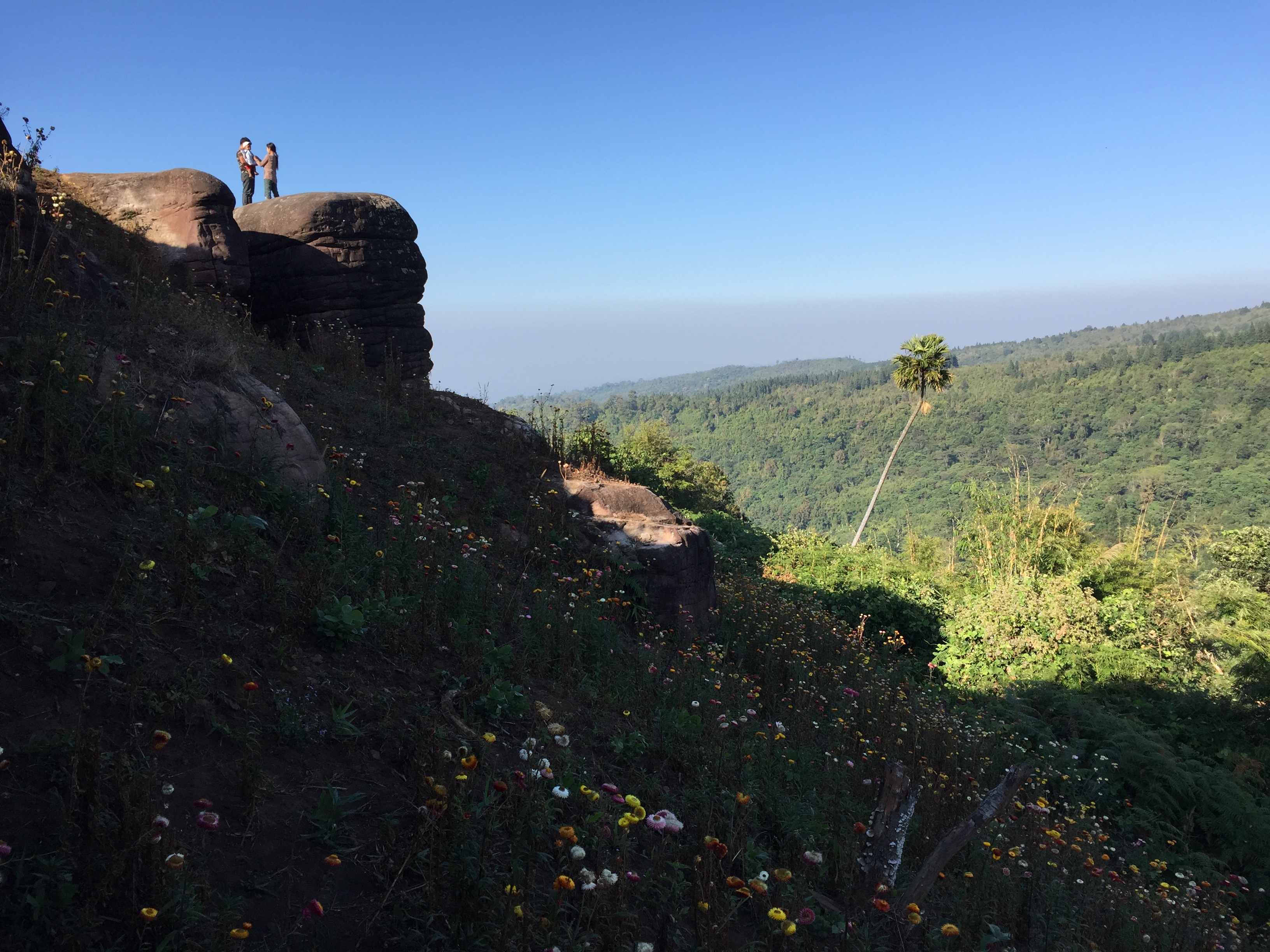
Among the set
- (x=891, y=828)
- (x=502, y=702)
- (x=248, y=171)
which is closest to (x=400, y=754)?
(x=502, y=702)

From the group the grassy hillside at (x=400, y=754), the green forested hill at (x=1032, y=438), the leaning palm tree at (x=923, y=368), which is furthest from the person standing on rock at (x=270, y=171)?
the green forested hill at (x=1032, y=438)

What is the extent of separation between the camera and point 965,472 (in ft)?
309

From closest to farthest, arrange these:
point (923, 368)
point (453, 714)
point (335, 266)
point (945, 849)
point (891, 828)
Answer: point (945, 849), point (891, 828), point (453, 714), point (335, 266), point (923, 368)

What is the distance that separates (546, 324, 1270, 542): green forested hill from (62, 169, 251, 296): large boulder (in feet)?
109

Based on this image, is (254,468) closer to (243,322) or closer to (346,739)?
(346,739)

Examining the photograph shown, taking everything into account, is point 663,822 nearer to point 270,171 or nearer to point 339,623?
point 339,623

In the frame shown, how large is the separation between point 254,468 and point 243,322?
20.4ft

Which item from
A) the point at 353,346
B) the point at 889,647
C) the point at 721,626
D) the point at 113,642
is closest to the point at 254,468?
the point at 113,642

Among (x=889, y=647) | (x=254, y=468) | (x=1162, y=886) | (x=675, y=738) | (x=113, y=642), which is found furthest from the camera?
(x=889, y=647)

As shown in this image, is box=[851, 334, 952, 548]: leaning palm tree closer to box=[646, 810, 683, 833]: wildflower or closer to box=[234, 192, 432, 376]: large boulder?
box=[234, 192, 432, 376]: large boulder

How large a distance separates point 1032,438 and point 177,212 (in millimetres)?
107186

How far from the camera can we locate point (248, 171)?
1309cm

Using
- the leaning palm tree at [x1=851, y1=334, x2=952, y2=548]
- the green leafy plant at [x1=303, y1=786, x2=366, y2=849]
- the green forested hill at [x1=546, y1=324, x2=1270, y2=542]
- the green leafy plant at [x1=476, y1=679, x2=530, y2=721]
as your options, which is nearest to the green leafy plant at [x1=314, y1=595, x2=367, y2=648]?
the green leafy plant at [x1=476, y1=679, x2=530, y2=721]

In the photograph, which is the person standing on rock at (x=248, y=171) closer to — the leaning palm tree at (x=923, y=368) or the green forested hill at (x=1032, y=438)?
the leaning palm tree at (x=923, y=368)
